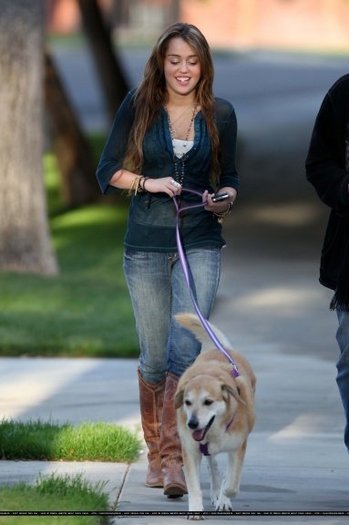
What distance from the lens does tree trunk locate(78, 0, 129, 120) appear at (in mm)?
23078

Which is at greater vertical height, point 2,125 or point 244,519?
point 244,519

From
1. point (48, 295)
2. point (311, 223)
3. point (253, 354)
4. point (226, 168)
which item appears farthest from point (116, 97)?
point (226, 168)

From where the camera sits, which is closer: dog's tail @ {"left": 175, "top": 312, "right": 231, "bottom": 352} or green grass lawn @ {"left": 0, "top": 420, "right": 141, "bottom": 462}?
dog's tail @ {"left": 175, "top": 312, "right": 231, "bottom": 352}

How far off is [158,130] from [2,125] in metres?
8.21

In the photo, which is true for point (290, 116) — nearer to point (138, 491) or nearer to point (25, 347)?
point (25, 347)

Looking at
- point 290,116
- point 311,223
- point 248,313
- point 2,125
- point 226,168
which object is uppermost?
point 226,168

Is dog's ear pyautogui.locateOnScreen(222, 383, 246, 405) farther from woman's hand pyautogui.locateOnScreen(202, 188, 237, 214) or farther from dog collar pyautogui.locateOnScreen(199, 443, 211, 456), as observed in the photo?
woman's hand pyautogui.locateOnScreen(202, 188, 237, 214)

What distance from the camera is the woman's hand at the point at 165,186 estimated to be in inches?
230

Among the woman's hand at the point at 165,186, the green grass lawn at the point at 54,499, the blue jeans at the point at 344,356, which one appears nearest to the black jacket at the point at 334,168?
the blue jeans at the point at 344,356

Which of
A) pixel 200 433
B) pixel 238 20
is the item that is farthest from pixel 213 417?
pixel 238 20

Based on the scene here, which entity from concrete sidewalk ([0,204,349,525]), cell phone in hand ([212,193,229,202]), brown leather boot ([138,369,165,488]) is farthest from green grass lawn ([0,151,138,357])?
cell phone in hand ([212,193,229,202])

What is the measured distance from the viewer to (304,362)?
10141 mm

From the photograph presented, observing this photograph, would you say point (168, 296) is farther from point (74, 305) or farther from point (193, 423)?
point (74, 305)

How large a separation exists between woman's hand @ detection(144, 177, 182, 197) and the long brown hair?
0.16m
